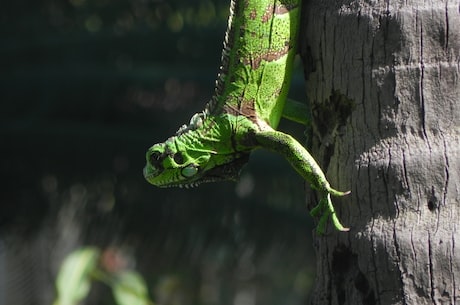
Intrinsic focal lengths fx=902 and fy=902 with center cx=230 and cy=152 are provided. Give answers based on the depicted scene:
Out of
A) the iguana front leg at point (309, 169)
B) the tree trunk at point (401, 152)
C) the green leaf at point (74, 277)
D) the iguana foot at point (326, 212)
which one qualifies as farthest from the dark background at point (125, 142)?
the tree trunk at point (401, 152)

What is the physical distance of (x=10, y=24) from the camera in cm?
755

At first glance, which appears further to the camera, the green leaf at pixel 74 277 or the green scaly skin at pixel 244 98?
the green leaf at pixel 74 277

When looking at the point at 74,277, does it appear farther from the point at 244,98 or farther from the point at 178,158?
the point at 244,98

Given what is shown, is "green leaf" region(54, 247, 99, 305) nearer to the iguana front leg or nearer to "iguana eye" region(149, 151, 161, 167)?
"iguana eye" region(149, 151, 161, 167)

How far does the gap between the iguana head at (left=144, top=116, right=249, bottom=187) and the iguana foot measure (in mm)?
509

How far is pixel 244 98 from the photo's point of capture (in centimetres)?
320

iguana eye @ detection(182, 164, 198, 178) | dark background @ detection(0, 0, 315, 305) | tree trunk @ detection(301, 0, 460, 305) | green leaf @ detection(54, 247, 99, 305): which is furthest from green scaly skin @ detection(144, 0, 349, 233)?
dark background @ detection(0, 0, 315, 305)

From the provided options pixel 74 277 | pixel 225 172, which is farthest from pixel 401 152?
pixel 74 277

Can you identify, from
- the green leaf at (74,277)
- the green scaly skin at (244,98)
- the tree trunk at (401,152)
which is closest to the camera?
the tree trunk at (401,152)

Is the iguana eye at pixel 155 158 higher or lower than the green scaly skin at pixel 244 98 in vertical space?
lower

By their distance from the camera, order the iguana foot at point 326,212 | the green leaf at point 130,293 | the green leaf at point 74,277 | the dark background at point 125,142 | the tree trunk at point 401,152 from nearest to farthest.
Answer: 1. the tree trunk at point 401,152
2. the iguana foot at point 326,212
3. the green leaf at point 74,277
4. the green leaf at point 130,293
5. the dark background at point 125,142

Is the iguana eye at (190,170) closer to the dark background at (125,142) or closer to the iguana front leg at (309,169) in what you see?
the iguana front leg at (309,169)

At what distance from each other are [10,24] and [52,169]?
4.42 ft

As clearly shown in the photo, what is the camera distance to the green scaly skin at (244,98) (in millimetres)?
3129
